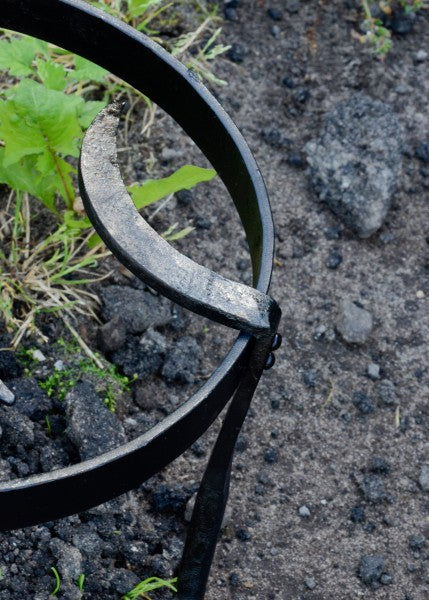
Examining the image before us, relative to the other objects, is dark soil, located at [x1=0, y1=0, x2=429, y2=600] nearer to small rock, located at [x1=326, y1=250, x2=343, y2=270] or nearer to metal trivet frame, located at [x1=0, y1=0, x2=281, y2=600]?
small rock, located at [x1=326, y1=250, x2=343, y2=270]

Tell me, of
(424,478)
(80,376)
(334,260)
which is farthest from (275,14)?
(424,478)

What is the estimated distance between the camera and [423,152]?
3172mm

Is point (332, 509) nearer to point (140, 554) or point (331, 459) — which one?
point (331, 459)

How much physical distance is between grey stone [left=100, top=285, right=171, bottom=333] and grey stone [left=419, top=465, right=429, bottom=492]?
33.2 inches

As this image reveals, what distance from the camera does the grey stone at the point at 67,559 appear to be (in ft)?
7.29

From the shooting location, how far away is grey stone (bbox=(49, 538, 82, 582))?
2223mm

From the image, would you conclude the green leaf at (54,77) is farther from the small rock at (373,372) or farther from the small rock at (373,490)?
the small rock at (373,490)

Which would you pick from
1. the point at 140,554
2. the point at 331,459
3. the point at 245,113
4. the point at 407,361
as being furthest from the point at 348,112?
the point at 140,554

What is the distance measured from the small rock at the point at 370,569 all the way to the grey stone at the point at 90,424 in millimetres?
716

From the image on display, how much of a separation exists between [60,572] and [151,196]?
0.96 m

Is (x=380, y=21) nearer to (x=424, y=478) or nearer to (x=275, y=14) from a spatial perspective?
(x=275, y=14)

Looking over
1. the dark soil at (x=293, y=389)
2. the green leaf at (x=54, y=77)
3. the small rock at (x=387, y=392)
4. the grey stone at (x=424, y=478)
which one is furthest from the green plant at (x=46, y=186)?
the grey stone at (x=424, y=478)

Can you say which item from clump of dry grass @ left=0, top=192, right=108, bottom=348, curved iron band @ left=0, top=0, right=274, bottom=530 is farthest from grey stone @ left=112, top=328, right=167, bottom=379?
curved iron band @ left=0, top=0, right=274, bottom=530

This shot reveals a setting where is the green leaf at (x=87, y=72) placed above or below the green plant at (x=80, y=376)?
above
